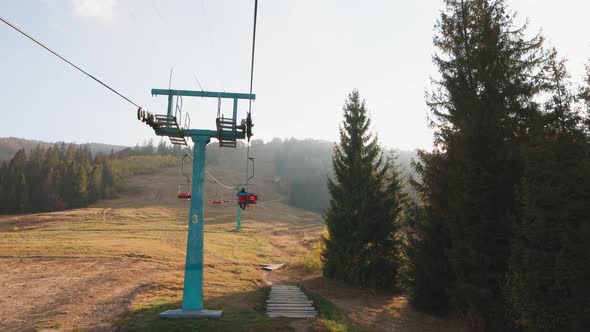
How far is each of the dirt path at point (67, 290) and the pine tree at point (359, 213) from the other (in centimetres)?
1310

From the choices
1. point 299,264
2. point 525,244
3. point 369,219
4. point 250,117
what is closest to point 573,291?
point 525,244

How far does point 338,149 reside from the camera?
27969 mm

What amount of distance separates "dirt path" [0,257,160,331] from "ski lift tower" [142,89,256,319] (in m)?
3.60

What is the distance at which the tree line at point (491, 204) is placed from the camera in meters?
12.2

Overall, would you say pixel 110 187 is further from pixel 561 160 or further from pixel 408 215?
pixel 561 160

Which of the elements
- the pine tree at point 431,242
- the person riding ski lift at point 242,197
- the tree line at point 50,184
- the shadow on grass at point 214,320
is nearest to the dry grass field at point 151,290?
the shadow on grass at point 214,320

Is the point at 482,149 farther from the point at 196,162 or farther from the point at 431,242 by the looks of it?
the point at 196,162

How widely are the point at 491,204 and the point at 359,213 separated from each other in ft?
35.8

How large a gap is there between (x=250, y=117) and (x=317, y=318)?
872cm

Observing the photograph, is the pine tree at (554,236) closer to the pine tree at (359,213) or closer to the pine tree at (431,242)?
the pine tree at (431,242)

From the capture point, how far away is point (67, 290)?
71.6ft

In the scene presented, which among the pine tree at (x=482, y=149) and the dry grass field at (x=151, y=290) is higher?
the pine tree at (x=482, y=149)

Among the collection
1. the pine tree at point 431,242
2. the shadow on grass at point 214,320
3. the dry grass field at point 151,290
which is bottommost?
the dry grass field at point 151,290

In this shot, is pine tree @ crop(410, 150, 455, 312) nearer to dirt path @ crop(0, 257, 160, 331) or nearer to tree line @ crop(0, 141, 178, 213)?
dirt path @ crop(0, 257, 160, 331)
